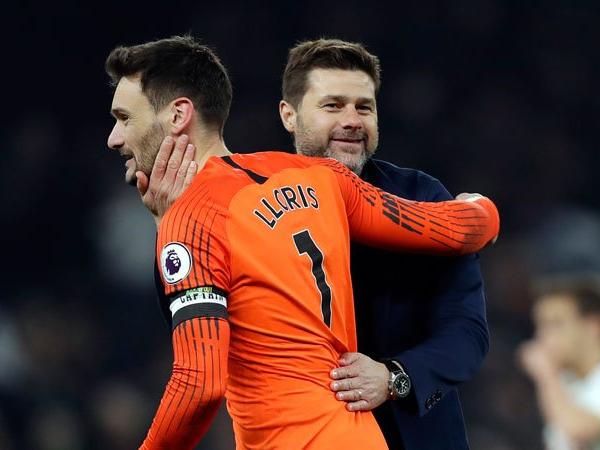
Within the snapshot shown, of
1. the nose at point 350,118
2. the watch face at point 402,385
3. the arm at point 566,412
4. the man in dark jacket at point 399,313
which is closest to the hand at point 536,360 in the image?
the arm at point 566,412

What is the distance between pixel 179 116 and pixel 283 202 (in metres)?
0.42

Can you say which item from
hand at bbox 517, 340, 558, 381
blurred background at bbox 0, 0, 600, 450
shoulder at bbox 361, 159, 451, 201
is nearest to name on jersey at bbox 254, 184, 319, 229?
shoulder at bbox 361, 159, 451, 201

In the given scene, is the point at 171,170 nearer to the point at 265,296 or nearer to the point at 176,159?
the point at 176,159

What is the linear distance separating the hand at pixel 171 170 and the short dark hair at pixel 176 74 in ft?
0.33

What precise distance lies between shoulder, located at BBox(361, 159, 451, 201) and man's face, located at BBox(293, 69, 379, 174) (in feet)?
0.23

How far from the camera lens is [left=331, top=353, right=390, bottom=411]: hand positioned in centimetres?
237

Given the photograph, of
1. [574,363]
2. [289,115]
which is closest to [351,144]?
[289,115]

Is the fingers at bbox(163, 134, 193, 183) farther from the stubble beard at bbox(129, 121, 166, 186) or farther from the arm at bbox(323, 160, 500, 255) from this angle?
the arm at bbox(323, 160, 500, 255)

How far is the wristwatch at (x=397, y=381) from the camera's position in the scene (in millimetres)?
2541

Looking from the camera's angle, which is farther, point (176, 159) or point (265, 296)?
point (176, 159)

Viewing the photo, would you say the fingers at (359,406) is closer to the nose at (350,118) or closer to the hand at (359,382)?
the hand at (359,382)

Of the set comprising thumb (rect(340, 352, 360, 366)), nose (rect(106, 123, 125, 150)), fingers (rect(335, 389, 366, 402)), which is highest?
nose (rect(106, 123, 125, 150))

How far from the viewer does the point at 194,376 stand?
87.1 inches

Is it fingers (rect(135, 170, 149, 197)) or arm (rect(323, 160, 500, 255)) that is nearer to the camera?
arm (rect(323, 160, 500, 255))
